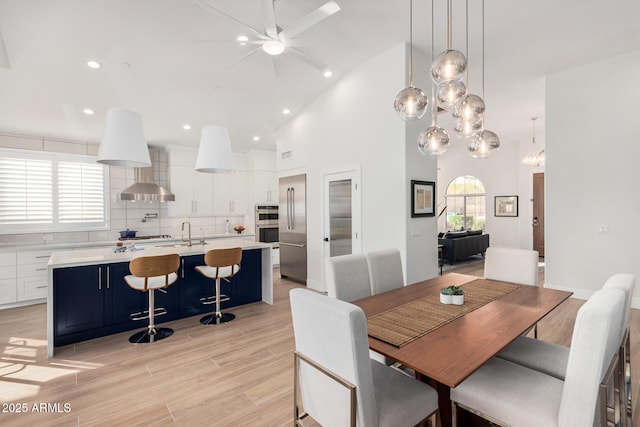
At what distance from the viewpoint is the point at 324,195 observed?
5.01 metres

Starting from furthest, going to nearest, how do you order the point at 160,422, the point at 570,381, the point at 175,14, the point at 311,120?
1. the point at 311,120
2. the point at 175,14
3. the point at 160,422
4. the point at 570,381

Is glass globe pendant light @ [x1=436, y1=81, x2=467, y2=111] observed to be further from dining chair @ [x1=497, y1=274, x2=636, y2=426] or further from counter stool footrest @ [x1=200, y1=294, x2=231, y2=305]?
counter stool footrest @ [x1=200, y1=294, x2=231, y2=305]

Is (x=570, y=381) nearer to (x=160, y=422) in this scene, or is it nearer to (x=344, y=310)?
(x=344, y=310)

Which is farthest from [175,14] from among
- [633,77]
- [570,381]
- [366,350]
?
[633,77]

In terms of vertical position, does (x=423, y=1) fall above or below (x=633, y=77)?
above

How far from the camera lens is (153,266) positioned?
3.04 metres

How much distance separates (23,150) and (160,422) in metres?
5.42

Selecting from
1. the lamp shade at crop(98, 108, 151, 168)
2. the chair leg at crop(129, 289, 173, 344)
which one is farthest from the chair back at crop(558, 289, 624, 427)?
the lamp shade at crop(98, 108, 151, 168)

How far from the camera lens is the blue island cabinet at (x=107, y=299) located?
9.97 feet

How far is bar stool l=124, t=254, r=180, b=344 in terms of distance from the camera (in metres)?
2.99

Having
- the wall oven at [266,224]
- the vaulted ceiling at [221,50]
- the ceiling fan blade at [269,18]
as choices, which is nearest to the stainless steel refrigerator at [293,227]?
the wall oven at [266,224]

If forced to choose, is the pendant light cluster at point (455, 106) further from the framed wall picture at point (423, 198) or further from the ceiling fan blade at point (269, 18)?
the framed wall picture at point (423, 198)

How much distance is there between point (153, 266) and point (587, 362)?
3.31 metres

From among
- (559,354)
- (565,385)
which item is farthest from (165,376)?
(559,354)
